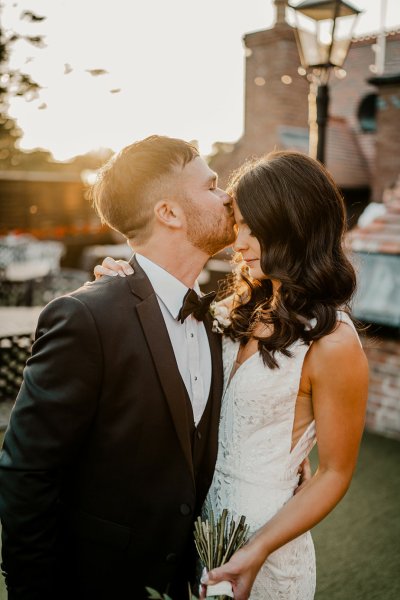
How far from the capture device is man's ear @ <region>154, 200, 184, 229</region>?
78.4 inches

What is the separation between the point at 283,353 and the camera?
1.91m

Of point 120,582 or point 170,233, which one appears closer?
point 120,582

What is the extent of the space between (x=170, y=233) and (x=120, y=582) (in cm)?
117

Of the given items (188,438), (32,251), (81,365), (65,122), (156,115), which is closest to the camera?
(81,365)

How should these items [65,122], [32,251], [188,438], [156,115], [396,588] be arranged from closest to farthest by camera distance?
1. [188,438]
2. [396,588]
3. [156,115]
4. [65,122]
5. [32,251]

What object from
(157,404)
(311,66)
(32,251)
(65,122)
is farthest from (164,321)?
(32,251)

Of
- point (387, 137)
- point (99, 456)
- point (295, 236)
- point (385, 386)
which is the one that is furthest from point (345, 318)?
point (387, 137)

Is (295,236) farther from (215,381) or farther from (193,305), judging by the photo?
(215,381)

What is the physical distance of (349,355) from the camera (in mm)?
1768

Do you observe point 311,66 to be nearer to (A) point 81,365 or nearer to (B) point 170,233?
(B) point 170,233

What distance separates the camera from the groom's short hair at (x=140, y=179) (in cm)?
202

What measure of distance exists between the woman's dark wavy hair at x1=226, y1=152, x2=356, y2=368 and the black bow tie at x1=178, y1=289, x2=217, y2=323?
23 centimetres

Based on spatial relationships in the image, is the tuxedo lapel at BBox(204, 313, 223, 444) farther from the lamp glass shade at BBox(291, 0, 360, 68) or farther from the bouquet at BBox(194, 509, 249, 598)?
the lamp glass shade at BBox(291, 0, 360, 68)

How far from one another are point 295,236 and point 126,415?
33.5 inches
